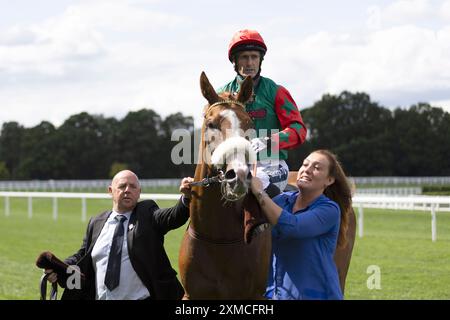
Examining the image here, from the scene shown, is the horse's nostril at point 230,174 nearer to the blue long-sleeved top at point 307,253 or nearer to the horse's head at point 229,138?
the horse's head at point 229,138

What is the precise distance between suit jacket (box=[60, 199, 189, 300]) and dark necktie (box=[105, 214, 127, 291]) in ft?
0.22

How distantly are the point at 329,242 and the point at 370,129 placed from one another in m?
44.9

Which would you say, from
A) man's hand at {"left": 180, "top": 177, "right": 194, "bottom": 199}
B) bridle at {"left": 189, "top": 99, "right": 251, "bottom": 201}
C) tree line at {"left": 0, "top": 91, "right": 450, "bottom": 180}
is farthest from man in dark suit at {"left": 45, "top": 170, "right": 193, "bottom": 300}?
tree line at {"left": 0, "top": 91, "right": 450, "bottom": 180}

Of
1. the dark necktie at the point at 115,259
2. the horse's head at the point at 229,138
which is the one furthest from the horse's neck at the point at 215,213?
the dark necktie at the point at 115,259

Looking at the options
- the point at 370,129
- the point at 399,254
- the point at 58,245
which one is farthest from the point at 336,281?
the point at 370,129

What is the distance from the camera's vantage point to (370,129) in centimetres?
4750

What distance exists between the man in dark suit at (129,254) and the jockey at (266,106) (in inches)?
26.4

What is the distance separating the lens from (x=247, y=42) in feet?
15.3

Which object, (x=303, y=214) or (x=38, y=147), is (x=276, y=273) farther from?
(x=38, y=147)

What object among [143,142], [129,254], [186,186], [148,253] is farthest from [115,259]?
[143,142]

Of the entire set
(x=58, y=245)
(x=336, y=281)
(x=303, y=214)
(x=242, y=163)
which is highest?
(x=242, y=163)

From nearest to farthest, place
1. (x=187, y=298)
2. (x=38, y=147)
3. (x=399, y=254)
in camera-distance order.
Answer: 1. (x=187, y=298)
2. (x=399, y=254)
3. (x=38, y=147)

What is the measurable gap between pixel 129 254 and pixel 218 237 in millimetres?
740

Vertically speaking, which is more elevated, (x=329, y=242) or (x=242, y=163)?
(x=242, y=163)
